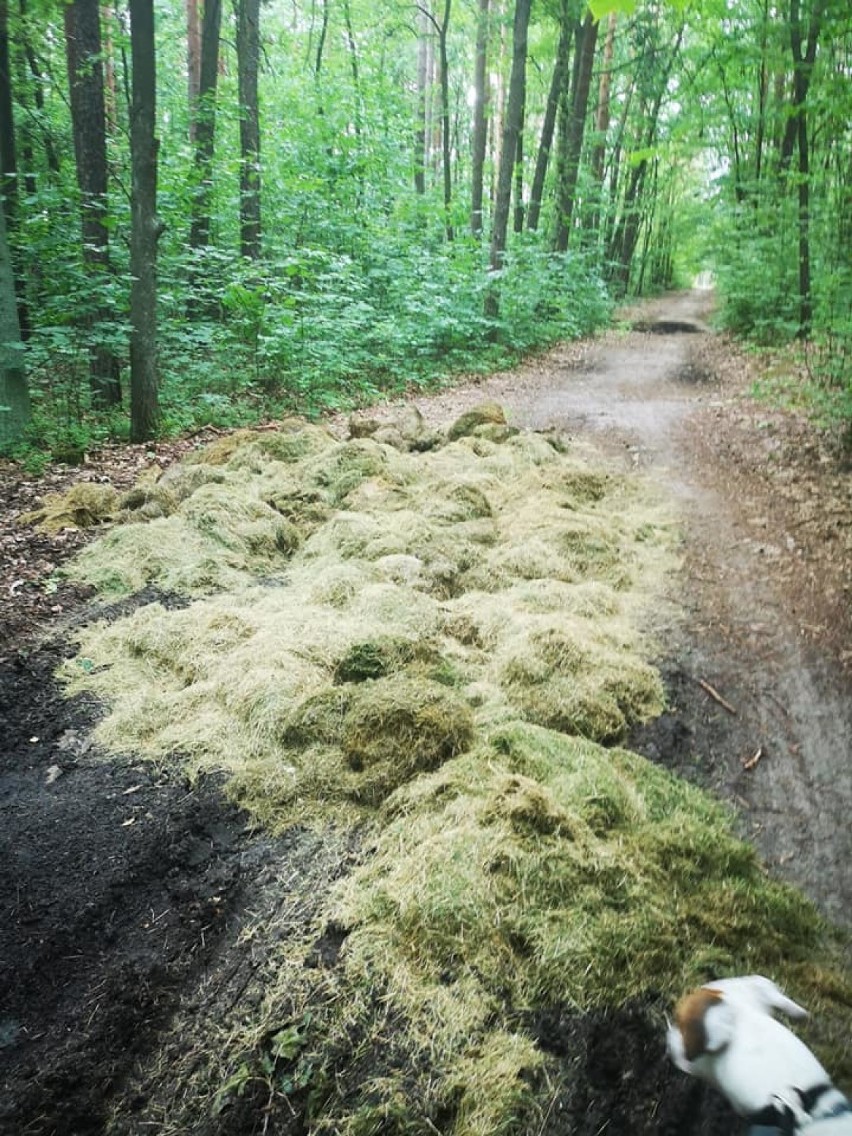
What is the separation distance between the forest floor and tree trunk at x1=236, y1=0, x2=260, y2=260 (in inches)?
273

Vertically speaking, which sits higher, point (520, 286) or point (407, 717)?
point (520, 286)

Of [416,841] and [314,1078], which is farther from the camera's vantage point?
[416,841]

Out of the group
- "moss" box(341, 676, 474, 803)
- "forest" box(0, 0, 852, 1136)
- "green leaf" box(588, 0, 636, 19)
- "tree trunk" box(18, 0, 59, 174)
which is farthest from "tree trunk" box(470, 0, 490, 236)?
"moss" box(341, 676, 474, 803)

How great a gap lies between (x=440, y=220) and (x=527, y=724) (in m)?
15.3

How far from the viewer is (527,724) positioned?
317 centimetres

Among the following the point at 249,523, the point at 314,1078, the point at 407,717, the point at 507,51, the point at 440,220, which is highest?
the point at 507,51

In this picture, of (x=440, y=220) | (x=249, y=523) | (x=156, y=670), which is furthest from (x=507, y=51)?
(x=156, y=670)

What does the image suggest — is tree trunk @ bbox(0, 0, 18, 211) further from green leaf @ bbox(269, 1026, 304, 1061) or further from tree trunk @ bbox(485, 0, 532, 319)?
green leaf @ bbox(269, 1026, 304, 1061)

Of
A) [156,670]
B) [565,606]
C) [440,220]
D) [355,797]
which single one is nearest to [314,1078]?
[355,797]

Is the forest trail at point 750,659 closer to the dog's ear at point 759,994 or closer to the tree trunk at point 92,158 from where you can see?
the dog's ear at point 759,994

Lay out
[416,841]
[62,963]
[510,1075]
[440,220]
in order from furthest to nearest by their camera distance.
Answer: [440,220] → [416,841] → [62,963] → [510,1075]

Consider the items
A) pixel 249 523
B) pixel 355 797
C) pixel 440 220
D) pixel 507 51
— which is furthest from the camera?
pixel 507 51

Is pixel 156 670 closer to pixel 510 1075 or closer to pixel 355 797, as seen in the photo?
pixel 355 797

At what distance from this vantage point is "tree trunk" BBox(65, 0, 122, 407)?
786 cm
